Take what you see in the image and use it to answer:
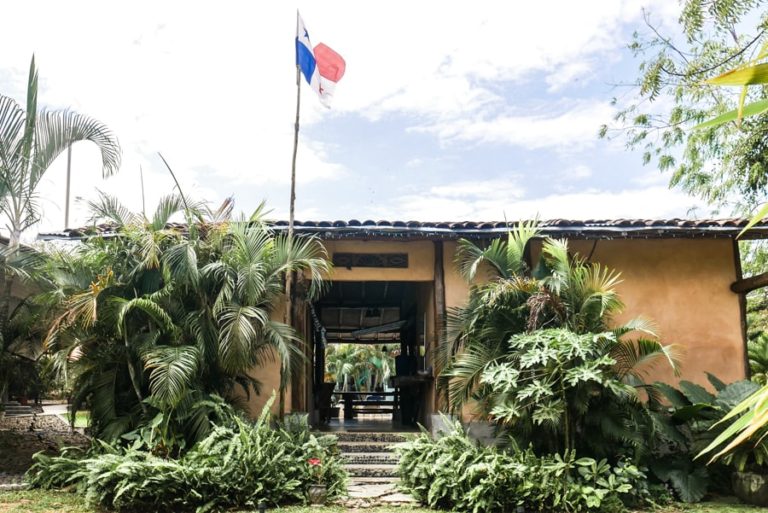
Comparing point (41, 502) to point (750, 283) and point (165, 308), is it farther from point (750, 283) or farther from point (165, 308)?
point (750, 283)

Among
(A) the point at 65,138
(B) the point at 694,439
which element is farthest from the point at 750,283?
(A) the point at 65,138

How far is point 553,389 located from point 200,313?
4.36 meters

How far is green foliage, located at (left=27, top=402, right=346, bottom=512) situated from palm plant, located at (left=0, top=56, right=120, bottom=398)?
2217 mm

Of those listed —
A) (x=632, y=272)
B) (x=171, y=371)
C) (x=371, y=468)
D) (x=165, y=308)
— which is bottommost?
(x=371, y=468)

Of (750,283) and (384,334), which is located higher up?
(750,283)

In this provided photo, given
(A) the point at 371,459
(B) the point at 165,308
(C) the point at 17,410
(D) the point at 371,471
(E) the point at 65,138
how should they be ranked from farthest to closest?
1. (C) the point at 17,410
2. (E) the point at 65,138
3. (A) the point at 371,459
4. (D) the point at 371,471
5. (B) the point at 165,308

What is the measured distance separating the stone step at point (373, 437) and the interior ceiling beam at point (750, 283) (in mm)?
5226

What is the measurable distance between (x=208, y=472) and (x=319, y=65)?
17.1ft

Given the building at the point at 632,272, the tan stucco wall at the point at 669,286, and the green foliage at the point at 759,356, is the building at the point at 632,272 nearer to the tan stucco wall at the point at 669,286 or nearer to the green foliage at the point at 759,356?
the tan stucco wall at the point at 669,286

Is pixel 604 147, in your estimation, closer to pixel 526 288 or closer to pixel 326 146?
pixel 326 146

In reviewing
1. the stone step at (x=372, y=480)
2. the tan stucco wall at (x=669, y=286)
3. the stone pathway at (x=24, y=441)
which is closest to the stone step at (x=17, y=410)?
the stone pathway at (x=24, y=441)

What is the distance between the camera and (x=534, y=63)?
41.2 ft

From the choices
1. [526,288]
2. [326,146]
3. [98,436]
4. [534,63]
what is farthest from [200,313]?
[534,63]

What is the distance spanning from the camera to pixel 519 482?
6.98 meters
